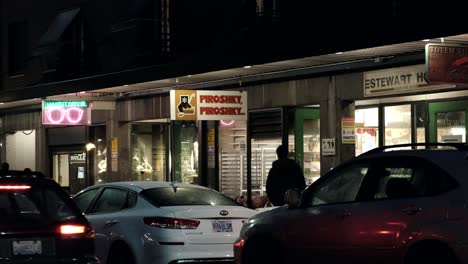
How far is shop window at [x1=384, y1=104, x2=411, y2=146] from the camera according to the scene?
19.0m

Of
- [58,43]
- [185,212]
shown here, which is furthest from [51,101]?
[185,212]

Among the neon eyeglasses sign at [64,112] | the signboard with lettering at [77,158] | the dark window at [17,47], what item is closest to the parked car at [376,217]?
the neon eyeglasses sign at [64,112]

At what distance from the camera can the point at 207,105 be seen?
2027 cm

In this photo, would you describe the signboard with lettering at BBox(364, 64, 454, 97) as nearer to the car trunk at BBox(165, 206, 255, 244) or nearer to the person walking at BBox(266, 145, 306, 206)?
the person walking at BBox(266, 145, 306, 206)

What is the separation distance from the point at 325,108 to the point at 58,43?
11.3m

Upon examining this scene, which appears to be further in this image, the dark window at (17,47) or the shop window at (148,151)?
the dark window at (17,47)

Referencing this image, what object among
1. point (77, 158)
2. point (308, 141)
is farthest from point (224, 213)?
point (77, 158)

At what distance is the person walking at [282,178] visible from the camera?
15641 mm

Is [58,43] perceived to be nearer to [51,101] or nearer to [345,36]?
[51,101]

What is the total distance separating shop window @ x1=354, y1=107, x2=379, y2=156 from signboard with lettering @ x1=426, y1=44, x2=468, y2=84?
4677 millimetres

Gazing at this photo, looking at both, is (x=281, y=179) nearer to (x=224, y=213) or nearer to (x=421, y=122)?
(x=224, y=213)

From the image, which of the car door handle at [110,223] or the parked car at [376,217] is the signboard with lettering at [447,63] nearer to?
the parked car at [376,217]

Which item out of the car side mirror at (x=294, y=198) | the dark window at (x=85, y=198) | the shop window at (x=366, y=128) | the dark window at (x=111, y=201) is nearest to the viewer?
the car side mirror at (x=294, y=198)

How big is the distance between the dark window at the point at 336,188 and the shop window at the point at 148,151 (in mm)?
14640
